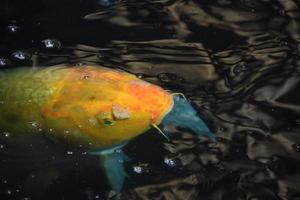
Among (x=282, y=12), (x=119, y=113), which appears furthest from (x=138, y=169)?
(x=282, y=12)

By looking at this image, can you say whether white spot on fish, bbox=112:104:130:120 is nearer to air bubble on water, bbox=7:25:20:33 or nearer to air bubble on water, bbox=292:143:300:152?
air bubble on water, bbox=292:143:300:152

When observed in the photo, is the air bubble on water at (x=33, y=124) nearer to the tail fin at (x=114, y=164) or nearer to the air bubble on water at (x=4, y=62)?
the tail fin at (x=114, y=164)

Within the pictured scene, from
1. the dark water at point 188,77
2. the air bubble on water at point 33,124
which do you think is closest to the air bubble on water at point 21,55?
the dark water at point 188,77

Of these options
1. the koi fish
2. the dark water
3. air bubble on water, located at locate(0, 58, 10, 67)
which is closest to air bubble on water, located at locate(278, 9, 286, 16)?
the dark water

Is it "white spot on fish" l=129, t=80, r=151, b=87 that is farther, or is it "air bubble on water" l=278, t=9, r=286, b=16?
"air bubble on water" l=278, t=9, r=286, b=16

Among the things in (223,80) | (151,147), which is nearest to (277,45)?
(223,80)

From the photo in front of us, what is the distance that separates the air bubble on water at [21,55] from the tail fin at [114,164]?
2.33 ft

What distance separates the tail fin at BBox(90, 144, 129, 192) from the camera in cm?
200

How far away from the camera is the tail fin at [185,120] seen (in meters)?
2.10

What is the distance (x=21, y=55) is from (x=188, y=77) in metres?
0.85

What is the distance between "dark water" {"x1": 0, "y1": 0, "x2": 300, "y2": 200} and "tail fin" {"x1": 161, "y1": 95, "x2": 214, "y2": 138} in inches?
1.5

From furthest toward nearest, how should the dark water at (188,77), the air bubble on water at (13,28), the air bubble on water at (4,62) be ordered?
the air bubble on water at (13,28) → the air bubble on water at (4,62) → the dark water at (188,77)

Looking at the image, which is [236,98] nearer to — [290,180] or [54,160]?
[290,180]

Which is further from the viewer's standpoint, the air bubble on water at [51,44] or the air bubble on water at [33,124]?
the air bubble on water at [51,44]
